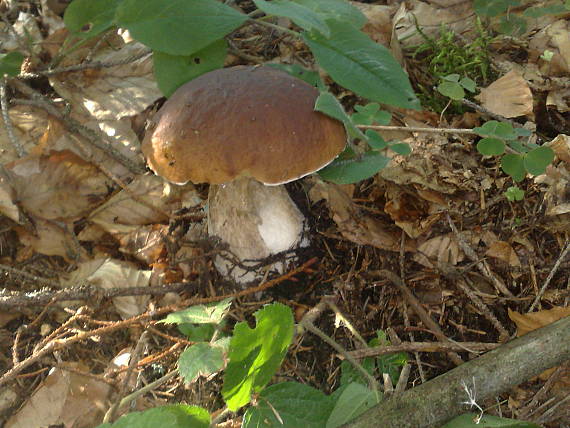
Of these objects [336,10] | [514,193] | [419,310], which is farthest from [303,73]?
[419,310]

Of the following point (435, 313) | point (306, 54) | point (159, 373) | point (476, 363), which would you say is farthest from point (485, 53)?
point (159, 373)

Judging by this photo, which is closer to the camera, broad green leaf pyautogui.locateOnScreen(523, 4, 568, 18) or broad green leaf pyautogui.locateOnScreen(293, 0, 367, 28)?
broad green leaf pyautogui.locateOnScreen(293, 0, 367, 28)

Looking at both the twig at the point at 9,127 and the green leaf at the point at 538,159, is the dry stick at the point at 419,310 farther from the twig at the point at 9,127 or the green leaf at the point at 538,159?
the twig at the point at 9,127

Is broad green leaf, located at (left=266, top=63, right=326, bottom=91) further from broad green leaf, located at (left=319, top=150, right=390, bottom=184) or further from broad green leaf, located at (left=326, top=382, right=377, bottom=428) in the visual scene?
broad green leaf, located at (left=326, top=382, right=377, bottom=428)

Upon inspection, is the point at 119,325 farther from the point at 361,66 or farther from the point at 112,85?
the point at 112,85

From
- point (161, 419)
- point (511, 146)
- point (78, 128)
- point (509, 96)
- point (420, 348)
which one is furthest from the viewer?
point (78, 128)

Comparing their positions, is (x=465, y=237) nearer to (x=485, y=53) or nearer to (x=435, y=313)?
(x=435, y=313)

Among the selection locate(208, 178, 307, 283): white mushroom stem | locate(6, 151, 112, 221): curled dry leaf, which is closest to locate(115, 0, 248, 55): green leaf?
locate(208, 178, 307, 283): white mushroom stem
